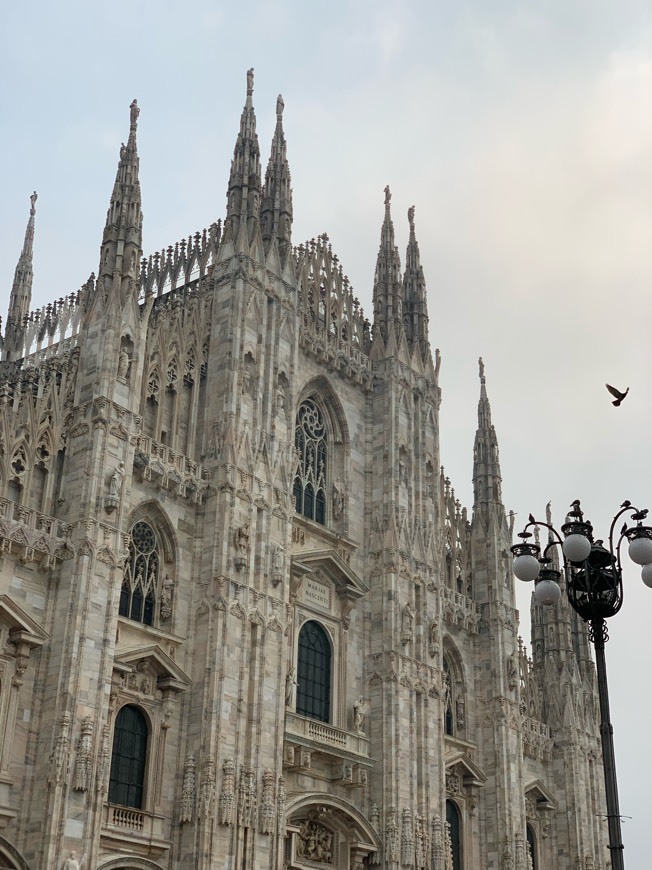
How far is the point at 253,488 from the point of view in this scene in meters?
31.7

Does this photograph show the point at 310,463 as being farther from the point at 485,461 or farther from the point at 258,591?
the point at 485,461

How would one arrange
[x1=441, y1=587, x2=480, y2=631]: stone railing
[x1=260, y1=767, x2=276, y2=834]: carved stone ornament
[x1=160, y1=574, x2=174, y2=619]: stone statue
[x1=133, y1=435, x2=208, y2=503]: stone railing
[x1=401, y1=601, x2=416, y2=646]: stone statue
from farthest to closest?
[x1=441, y1=587, x2=480, y2=631]: stone railing < [x1=401, y1=601, x2=416, y2=646]: stone statue < [x1=133, y1=435, x2=208, y2=503]: stone railing < [x1=160, y1=574, x2=174, y2=619]: stone statue < [x1=260, y1=767, x2=276, y2=834]: carved stone ornament

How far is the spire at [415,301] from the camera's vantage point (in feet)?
138

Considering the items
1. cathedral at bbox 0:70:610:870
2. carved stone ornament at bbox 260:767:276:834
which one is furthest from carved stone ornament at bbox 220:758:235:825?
carved stone ornament at bbox 260:767:276:834

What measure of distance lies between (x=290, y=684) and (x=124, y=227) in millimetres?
13154

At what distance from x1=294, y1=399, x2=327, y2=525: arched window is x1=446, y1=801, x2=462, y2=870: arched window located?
10.5m

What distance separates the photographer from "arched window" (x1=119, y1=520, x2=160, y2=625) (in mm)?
28672

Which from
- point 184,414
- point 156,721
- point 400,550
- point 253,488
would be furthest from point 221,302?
point 156,721

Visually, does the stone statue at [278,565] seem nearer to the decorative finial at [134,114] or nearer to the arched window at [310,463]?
the arched window at [310,463]

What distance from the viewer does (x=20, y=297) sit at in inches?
1641

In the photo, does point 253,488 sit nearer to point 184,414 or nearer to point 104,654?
point 184,414

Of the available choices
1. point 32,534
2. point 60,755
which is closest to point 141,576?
point 32,534

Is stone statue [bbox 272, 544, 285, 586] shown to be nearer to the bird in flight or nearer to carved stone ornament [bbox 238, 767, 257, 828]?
carved stone ornament [bbox 238, 767, 257, 828]

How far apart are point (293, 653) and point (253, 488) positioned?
16.4 ft
